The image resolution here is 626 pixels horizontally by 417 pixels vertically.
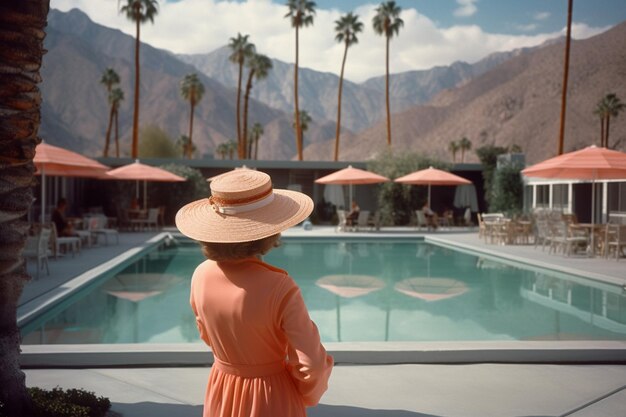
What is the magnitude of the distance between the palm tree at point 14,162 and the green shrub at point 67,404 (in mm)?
108

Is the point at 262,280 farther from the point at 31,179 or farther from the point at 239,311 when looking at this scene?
the point at 31,179

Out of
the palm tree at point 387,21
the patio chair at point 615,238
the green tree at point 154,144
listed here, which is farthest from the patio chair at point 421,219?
the green tree at point 154,144

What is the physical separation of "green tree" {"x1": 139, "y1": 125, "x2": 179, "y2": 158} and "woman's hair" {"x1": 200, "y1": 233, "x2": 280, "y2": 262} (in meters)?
71.0

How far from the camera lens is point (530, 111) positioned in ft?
271

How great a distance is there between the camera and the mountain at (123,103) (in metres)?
115

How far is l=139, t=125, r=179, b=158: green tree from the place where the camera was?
70812mm

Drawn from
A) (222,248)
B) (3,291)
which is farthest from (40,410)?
(222,248)

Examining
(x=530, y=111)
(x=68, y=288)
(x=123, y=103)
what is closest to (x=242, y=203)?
(x=68, y=288)

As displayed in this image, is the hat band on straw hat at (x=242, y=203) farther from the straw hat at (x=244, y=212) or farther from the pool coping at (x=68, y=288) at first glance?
the pool coping at (x=68, y=288)

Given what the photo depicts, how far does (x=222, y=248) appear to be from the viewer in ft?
6.37

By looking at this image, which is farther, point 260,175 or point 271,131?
point 271,131

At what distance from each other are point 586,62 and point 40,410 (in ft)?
303

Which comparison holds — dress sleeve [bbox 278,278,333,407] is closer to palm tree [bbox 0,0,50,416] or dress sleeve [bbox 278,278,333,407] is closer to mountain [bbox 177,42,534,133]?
palm tree [bbox 0,0,50,416]

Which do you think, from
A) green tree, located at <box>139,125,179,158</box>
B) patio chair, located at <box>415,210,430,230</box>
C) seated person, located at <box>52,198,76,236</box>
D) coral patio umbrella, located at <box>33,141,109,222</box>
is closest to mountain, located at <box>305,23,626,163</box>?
green tree, located at <box>139,125,179,158</box>
